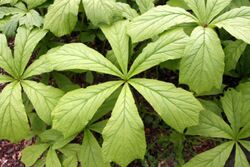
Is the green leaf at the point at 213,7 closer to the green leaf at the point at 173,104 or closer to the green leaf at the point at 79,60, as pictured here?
the green leaf at the point at 173,104

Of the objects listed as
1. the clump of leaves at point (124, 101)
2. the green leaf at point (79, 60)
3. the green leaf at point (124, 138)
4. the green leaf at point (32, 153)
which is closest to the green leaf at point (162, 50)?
the clump of leaves at point (124, 101)

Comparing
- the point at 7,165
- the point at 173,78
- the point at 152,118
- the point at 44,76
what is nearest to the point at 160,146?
the point at 152,118

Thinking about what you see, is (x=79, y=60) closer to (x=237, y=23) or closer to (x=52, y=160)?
(x=52, y=160)

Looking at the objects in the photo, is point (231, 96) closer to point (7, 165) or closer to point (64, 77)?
point (64, 77)

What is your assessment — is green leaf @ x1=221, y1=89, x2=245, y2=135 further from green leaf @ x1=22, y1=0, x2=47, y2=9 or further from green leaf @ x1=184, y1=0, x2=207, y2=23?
green leaf @ x1=22, y1=0, x2=47, y2=9

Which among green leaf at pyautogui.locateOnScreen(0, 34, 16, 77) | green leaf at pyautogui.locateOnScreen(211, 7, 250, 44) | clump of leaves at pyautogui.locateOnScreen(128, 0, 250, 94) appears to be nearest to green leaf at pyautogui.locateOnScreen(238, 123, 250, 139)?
clump of leaves at pyautogui.locateOnScreen(128, 0, 250, 94)

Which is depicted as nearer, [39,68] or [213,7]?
[213,7]

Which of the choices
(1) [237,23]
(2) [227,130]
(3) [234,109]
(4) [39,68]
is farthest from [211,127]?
(4) [39,68]
